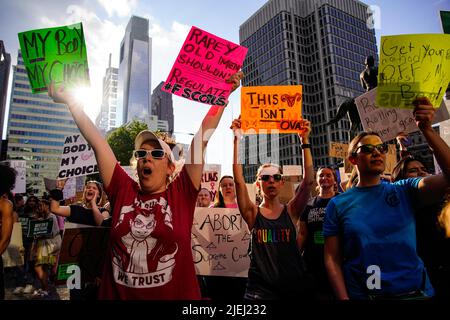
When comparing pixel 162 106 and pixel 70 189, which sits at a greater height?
pixel 162 106

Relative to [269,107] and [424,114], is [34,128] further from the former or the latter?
[424,114]

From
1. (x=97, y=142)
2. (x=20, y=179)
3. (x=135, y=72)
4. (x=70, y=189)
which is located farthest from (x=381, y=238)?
(x=135, y=72)

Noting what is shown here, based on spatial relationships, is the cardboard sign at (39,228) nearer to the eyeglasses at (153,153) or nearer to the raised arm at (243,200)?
the raised arm at (243,200)

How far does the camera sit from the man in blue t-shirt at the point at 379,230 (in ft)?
6.52

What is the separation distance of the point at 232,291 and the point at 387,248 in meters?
2.58

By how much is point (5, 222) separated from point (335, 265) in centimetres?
341

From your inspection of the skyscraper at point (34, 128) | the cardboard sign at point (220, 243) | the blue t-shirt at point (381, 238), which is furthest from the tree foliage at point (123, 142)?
the skyscraper at point (34, 128)

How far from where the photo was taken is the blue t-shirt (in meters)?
1.99

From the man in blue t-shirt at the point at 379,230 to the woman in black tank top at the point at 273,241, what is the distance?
66 cm

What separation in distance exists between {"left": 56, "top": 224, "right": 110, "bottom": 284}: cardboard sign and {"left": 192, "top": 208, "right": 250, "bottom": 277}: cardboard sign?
1368 millimetres

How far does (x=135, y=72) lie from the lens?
157375mm

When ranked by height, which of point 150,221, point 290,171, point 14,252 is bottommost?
point 14,252

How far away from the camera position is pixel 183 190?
2.25m

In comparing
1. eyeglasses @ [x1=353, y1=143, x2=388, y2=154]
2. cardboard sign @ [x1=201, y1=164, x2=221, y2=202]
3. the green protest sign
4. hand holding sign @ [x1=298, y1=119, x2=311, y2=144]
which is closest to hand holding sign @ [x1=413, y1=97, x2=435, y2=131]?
eyeglasses @ [x1=353, y1=143, x2=388, y2=154]
